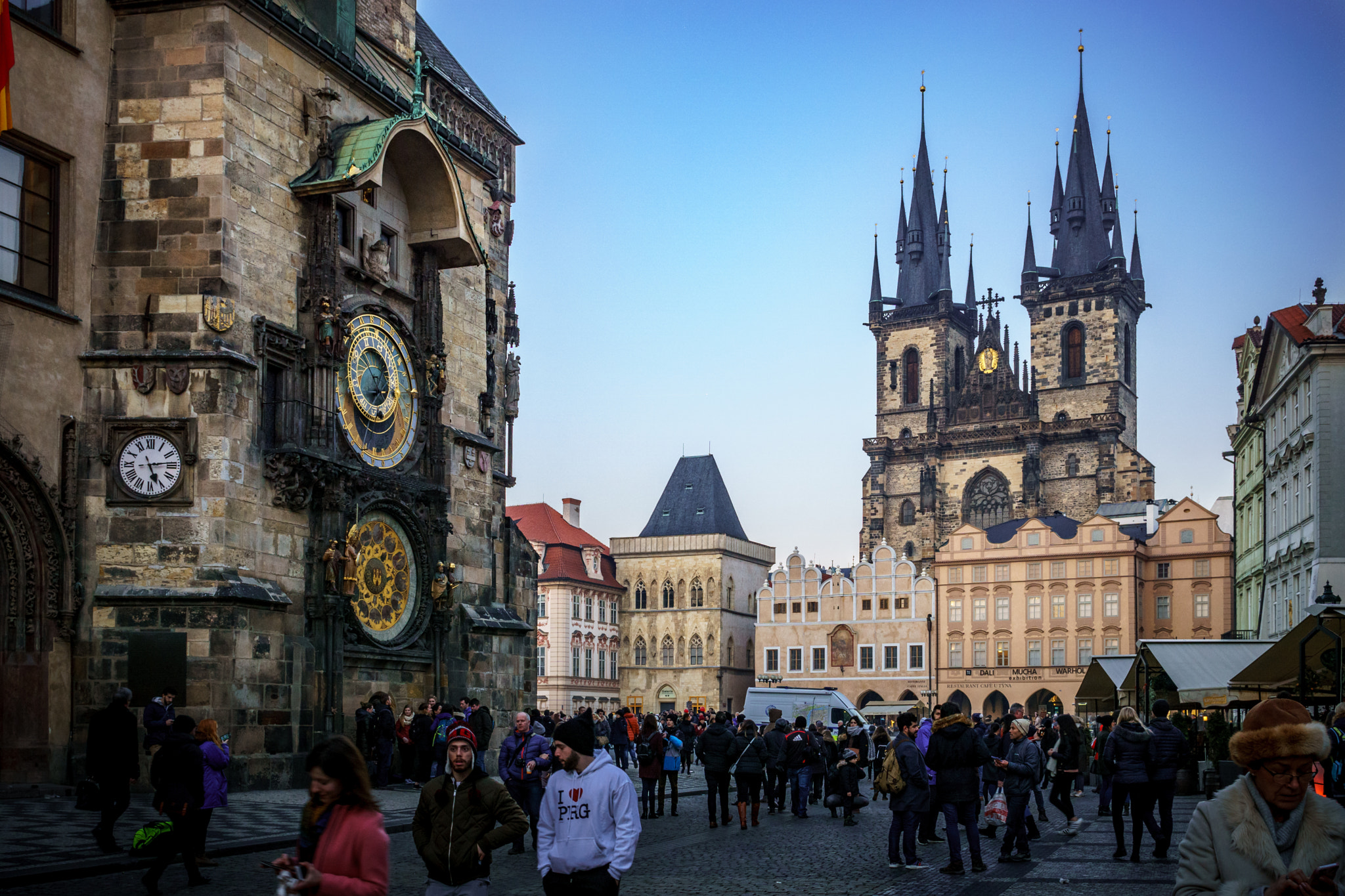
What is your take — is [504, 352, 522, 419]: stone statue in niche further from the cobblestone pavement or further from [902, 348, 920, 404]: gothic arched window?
[902, 348, 920, 404]: gothic arched window

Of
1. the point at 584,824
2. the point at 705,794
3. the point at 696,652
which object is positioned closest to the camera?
the point at 584,824

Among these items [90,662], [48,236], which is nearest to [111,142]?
[48,236]

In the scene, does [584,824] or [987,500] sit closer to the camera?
[584,824]

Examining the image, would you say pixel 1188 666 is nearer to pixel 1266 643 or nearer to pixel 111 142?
pixel 1266 643

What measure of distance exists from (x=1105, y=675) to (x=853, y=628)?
54.6 metres

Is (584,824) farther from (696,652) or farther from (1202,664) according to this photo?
(696,652)

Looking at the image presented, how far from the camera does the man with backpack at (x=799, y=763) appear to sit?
2214 cm

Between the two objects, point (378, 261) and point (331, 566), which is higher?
point (378, 261)

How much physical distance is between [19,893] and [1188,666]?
17179mm

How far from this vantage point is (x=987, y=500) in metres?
95.2

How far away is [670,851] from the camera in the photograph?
16.1 m

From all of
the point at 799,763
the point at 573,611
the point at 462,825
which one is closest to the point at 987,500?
the point at 573,611

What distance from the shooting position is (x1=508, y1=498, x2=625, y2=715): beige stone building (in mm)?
85188

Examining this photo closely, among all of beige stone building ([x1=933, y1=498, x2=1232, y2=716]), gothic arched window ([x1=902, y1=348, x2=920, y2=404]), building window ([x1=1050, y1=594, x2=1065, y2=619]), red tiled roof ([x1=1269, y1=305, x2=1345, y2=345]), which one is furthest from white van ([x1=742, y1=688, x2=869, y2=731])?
gothic arched window ([x1=902, y1=348, x2=920, y2=404])
